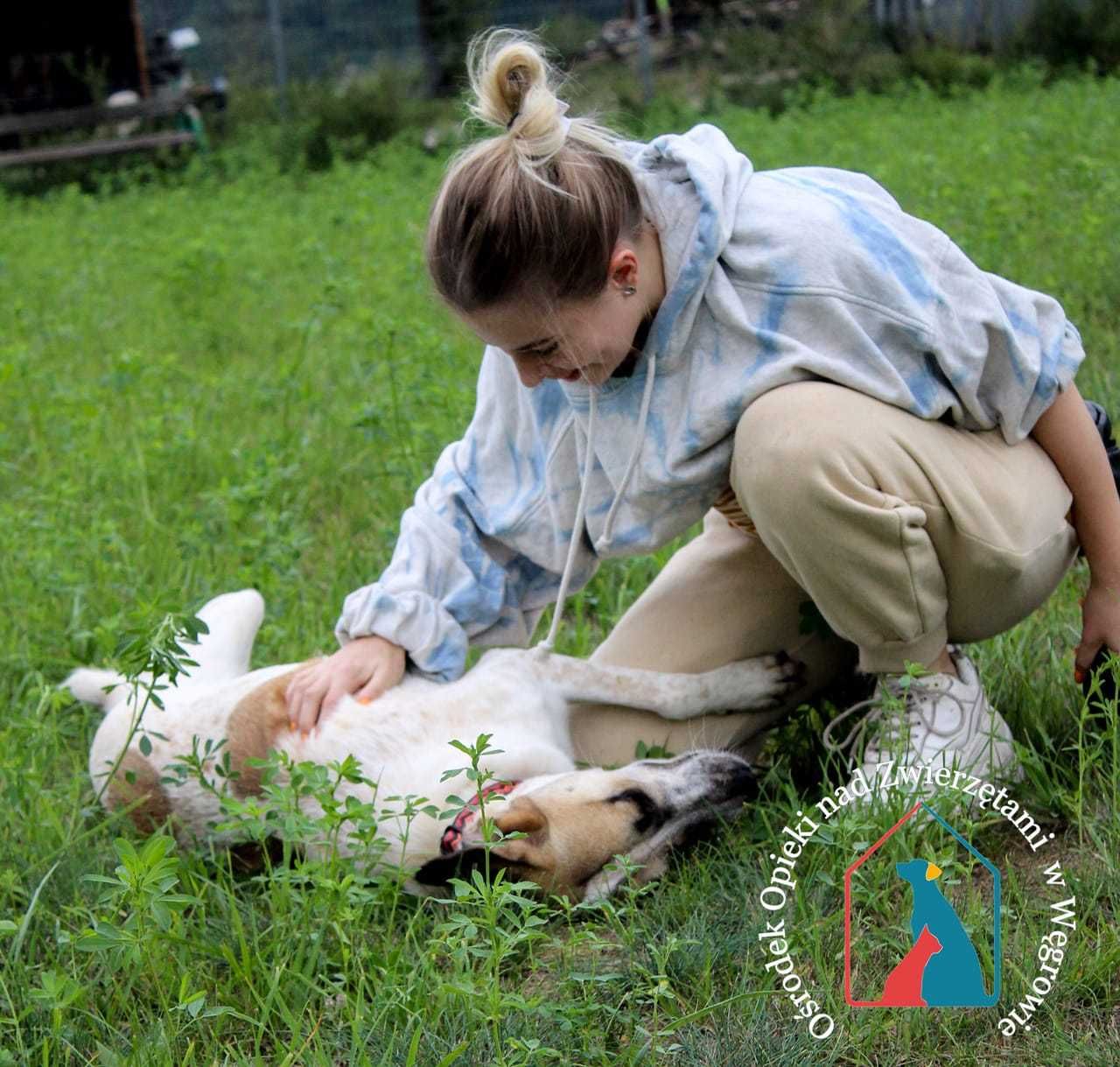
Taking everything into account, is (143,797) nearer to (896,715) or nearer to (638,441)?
(638,441)

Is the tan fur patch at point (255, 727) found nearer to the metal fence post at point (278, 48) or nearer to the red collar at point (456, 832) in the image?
the red collar at point (456, 832)

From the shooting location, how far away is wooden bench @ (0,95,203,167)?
13398 mm

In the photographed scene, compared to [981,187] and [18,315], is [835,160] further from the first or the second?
[18,315]

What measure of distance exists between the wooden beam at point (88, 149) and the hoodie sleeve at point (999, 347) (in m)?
12.4

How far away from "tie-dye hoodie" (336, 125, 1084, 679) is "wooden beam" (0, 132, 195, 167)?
12.0 m

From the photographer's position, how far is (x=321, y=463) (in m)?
4.43

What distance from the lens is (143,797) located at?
9.22 feet

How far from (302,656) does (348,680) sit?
631mm

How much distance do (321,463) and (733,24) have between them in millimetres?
12377

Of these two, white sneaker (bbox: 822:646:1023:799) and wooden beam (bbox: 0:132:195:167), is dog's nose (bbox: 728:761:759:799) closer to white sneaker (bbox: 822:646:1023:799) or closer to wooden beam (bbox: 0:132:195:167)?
white sneaker (bbox: 822:646:1023:799)

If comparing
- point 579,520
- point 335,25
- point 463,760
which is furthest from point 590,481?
point 335,25

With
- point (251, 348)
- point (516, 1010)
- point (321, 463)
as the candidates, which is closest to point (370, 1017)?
point (516, 1010)

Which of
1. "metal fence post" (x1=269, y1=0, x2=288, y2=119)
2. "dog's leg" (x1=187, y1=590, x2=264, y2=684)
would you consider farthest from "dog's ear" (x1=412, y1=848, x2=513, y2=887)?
"metal fence post" (x1=269, y1=0, x2=288, y2=119)

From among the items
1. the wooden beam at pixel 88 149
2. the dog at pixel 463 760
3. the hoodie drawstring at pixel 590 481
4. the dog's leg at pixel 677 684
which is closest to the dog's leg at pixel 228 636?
the dog at pixel 463 760
